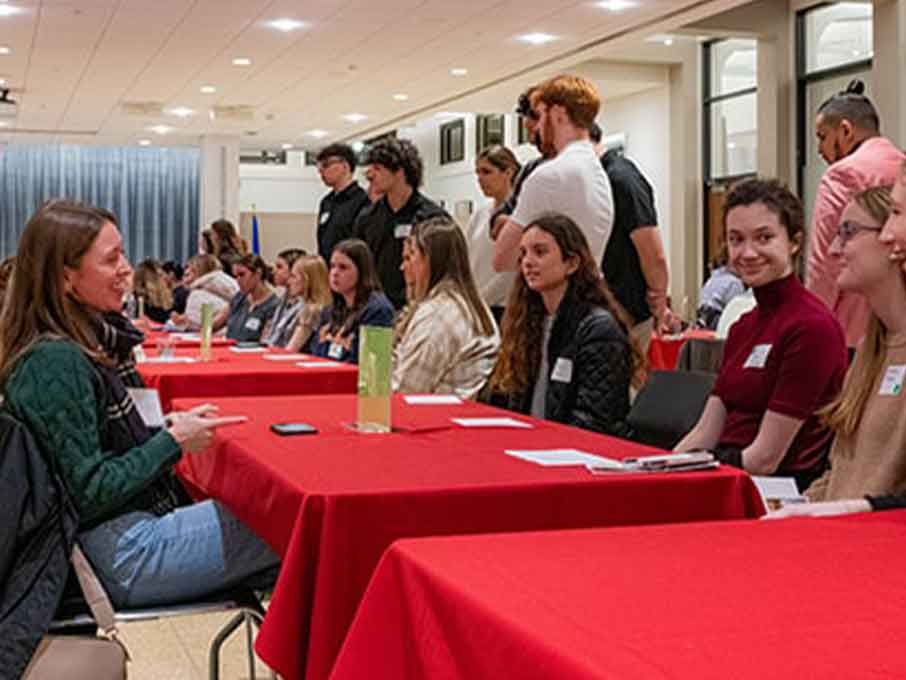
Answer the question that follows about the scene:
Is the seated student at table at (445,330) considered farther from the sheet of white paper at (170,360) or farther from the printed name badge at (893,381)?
the printed name badge at (893,381)

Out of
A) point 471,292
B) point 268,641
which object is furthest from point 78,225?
point 471,292

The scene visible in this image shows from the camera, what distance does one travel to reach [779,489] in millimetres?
2600

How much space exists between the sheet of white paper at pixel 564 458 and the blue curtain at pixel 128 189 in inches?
799

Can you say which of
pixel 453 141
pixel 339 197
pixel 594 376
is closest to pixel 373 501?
pixel 594 376

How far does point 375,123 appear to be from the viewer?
1770cm

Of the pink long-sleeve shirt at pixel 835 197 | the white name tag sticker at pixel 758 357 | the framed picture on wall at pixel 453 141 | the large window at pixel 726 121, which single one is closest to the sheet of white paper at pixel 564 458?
the white name tag sticker at pixel 758 357

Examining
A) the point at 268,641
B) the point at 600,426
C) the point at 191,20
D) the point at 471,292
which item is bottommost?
the point at 268,641

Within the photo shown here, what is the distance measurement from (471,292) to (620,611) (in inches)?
118

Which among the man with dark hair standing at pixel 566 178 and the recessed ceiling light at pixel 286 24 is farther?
the recessed ceiling light at pixel 286 24

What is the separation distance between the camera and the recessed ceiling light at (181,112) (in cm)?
1634

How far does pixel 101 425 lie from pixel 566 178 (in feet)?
6.94

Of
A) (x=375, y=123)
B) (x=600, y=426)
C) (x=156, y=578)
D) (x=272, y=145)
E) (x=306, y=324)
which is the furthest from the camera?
(x=272, y=145)

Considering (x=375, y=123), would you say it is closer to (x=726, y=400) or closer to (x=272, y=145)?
(x=272, y=145)

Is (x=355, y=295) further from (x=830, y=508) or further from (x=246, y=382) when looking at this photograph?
(x=830, y=508)
